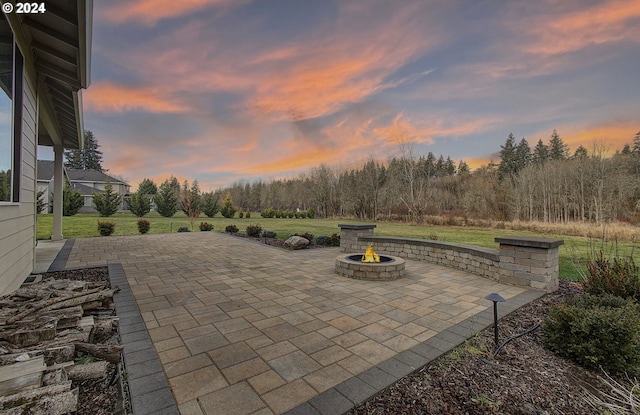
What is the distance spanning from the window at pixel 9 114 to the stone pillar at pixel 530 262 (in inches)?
283

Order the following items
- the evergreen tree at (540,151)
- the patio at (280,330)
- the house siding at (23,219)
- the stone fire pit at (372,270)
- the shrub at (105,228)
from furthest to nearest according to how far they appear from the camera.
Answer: the evergreen tree at (540,151) < the shrub at (105,228) < the stone fire pit at (372,270) < the house siding at (23,219) < the patio at (280,330)

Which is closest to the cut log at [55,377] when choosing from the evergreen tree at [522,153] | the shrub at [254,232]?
the shrub at [254,232]

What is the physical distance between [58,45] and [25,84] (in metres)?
0.76

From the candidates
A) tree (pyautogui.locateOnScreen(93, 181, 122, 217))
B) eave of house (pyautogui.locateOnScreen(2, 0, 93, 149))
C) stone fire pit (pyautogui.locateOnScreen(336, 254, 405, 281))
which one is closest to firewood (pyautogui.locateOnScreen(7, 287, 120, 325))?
eave of house (pyautogui.locateOnScreen(2, 0, 93, 149))

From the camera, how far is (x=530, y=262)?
454 centimetres

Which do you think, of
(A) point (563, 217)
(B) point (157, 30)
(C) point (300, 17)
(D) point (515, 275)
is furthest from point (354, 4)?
(A) point (563, 217)

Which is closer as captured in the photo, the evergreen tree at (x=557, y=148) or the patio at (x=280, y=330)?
the patio at (x=280, y=330)

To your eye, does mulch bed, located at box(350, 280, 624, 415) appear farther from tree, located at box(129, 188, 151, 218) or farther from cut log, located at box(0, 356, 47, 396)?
tree, located at box(129, 188, 151, 218)

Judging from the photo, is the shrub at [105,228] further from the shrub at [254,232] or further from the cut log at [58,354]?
the cut log at [58,354]

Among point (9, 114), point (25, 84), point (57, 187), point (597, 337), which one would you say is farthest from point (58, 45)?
point (57, 187)

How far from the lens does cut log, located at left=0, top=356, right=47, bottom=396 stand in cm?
158

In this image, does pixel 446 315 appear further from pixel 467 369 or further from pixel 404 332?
pixel 467 369

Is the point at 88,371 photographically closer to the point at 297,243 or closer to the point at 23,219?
the point at 23,219

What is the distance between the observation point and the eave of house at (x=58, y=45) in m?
3.08
